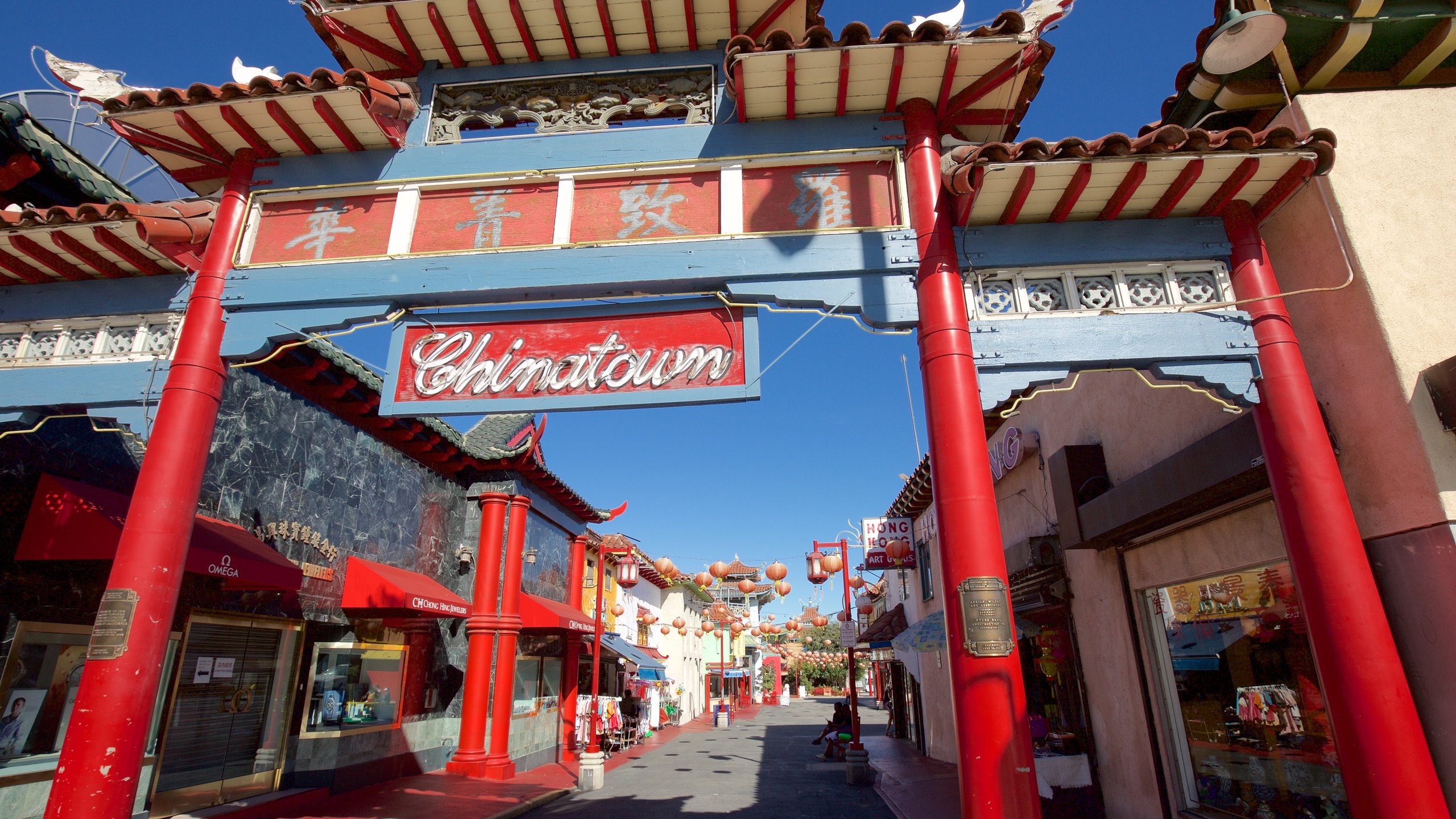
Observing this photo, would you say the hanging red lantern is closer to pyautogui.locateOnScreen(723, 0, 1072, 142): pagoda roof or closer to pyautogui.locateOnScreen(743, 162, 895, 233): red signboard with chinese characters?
pyautogui.locateOnScreen(723, 0, 1072, 142): pagoda roof

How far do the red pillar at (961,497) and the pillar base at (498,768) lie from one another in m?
12.6

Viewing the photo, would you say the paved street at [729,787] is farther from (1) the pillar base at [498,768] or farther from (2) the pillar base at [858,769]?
(1) the pillar base at [498,768]

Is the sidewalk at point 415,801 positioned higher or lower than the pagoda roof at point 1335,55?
lower

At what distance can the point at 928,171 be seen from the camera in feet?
18.0

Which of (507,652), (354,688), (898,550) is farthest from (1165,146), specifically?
(507,652)

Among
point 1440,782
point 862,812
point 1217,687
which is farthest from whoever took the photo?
point 862,812

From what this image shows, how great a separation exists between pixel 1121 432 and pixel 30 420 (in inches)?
442

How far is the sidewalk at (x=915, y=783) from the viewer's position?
36.9ft

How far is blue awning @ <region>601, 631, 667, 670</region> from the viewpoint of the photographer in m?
22.8

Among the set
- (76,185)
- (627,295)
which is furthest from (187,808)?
(627,295)

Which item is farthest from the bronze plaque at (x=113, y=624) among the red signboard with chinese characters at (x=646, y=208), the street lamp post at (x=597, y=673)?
the street lamp post at (x=597, y=673)

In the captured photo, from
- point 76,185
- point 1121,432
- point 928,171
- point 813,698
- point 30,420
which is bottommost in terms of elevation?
point 813,698

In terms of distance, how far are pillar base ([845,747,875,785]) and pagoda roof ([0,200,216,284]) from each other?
14402 mm

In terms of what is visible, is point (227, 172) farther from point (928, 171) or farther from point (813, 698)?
point (813, 698)
